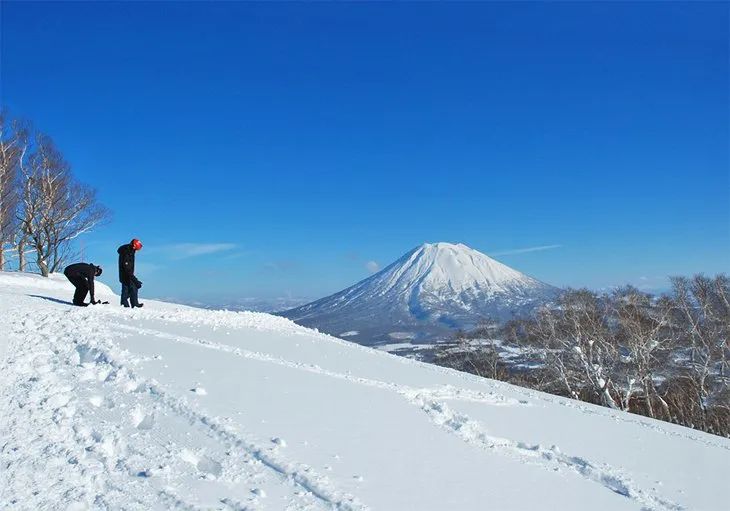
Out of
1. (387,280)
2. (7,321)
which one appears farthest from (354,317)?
(7,321)

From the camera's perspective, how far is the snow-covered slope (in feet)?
352

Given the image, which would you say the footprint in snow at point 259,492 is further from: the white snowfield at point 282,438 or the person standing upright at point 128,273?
the person standing upright at point 128,273

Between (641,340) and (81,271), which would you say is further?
(641,340)

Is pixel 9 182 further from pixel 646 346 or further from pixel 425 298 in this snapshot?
pixel 425 298

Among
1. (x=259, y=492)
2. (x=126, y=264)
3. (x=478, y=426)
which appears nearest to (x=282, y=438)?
(x=259, y=492)

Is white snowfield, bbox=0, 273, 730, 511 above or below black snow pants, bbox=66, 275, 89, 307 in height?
below

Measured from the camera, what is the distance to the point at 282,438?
20.4ft

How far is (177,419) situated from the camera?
6406 mm

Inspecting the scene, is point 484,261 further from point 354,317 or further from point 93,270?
point 93,270

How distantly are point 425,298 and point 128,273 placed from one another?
123 meters

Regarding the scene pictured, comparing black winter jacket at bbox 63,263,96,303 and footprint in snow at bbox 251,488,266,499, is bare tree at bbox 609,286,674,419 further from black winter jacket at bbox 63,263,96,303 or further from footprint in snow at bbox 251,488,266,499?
footprint in snow at bbox 251,488,266,499

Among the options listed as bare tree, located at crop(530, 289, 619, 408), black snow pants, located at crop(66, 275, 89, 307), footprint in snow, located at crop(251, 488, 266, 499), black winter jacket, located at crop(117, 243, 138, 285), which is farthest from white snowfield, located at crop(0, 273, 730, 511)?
bare tree, located at crop(530, 289, 619, 408)

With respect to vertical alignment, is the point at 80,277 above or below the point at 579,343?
above

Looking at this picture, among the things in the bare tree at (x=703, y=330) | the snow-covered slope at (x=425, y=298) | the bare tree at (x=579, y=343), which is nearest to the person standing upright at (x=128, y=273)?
the bare tree at (x=579, y=343)
